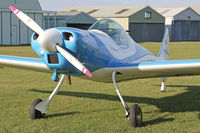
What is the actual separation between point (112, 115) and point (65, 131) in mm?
1598

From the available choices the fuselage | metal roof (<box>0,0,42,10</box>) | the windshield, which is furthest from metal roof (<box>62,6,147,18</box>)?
the fuselage

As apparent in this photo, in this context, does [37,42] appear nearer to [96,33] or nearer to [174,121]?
[96,33]

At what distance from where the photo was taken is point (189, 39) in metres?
69.8

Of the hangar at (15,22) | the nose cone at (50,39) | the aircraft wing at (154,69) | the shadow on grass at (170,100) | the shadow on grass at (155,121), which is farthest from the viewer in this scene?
the hangar at (15,22)

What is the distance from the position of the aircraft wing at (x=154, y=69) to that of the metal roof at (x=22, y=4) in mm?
39483

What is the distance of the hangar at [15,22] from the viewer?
44062 mm

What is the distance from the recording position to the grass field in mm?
6844

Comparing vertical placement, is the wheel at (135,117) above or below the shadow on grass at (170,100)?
above

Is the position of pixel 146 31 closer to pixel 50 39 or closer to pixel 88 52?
pixel 88 52

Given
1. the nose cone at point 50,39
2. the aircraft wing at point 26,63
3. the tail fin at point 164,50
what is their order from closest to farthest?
the nose cone at point 50,39
the aircraft wing at point 26,63
the tail fin at point 164,50

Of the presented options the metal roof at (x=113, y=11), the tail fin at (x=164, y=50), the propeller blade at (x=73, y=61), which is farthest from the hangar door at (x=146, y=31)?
the propeller blade at (x=73, y=61)

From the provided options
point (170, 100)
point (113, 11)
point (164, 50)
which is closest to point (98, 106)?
point (170, 100)

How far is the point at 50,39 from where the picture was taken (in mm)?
6242

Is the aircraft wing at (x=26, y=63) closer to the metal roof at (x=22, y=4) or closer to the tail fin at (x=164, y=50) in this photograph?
the tail fin at (x=164, y=50)
